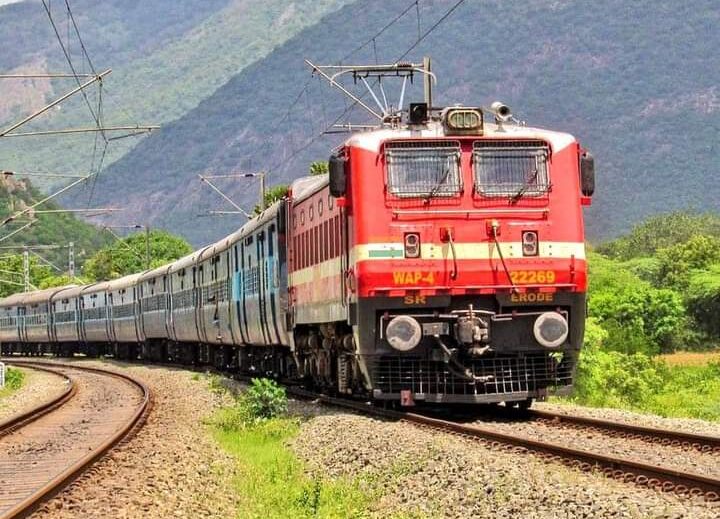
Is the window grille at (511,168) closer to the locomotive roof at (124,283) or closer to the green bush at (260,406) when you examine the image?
the green bush at (260,406)

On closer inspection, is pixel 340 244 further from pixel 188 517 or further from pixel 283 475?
pixel 188 517

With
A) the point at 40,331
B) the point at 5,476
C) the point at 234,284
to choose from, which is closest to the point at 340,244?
the point at 5,476

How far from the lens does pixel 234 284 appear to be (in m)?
32.1

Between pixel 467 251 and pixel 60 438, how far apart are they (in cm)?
655

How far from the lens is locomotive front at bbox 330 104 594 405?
17453mm

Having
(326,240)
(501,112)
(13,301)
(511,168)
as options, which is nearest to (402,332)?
(511,168)

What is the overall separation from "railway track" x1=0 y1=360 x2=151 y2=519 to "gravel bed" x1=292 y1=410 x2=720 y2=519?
9.09ft

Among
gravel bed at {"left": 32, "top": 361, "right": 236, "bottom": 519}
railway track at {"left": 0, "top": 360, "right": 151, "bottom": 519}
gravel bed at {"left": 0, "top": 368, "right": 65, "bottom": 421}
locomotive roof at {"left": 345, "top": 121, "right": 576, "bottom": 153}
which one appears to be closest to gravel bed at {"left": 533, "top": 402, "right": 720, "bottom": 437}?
locomotive roof at {"left": 345, "top": 121, "right": 576, "bottom": 153}

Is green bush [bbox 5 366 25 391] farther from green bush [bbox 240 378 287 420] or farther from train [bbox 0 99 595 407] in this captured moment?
train [bbox 0 99 595 407]

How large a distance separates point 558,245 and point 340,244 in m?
3.09

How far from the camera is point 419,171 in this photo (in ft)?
58.3

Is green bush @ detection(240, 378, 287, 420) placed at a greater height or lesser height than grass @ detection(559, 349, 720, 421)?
greater

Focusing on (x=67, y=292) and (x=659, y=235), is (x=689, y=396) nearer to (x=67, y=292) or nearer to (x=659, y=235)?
(x=67, y=292)

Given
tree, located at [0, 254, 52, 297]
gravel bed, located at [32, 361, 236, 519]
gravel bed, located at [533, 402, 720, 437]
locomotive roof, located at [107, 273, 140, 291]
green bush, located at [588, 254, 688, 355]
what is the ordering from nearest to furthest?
gravel bed, located at [32, 361, 236, 519], gravel bed, located at [533, 402, 720, 437], locomotive roof, located at [107, 273, 140, 291], green bush, located at [588, 254, 688, 355], tree, located at [0, 254, 52, 297]
